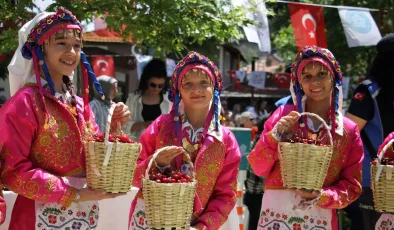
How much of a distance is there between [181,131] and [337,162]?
0.94 meters

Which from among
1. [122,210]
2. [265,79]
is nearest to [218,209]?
[122,210]

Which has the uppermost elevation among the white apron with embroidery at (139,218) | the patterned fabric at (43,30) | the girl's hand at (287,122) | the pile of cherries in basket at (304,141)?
the patterned fabric at (43,30)

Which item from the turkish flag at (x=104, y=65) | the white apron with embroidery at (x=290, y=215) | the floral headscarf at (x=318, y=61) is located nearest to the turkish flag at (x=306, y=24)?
the turkish flag at (x=104, y=65)

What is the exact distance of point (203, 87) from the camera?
3.53 meters

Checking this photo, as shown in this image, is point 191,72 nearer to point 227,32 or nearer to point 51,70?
point 51,70

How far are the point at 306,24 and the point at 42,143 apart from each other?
9579mm

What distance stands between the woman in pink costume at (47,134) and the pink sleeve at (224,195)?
2.06 feet

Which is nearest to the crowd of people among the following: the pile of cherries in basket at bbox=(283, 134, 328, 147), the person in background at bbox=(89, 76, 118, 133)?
the pile of cherries in basket at bbox=(283, 134, 328, 147)

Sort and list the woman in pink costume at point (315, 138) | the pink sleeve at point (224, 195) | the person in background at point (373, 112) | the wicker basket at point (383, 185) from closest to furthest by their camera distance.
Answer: the wicker basket at point (383, 185), the pink sleeve at point (224, 195), the woman in pink costume at point (315, 138), the person in background at point (373, 112)

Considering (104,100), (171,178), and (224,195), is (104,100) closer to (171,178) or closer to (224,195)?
(224,195)

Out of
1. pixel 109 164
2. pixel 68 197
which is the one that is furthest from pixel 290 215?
pixel 68 197

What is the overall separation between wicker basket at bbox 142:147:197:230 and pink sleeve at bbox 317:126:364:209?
832 millimetres

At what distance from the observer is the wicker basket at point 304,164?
316 centimetres

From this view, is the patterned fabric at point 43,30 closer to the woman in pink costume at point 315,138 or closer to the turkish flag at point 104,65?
the woman in pink costume at point 315,138
